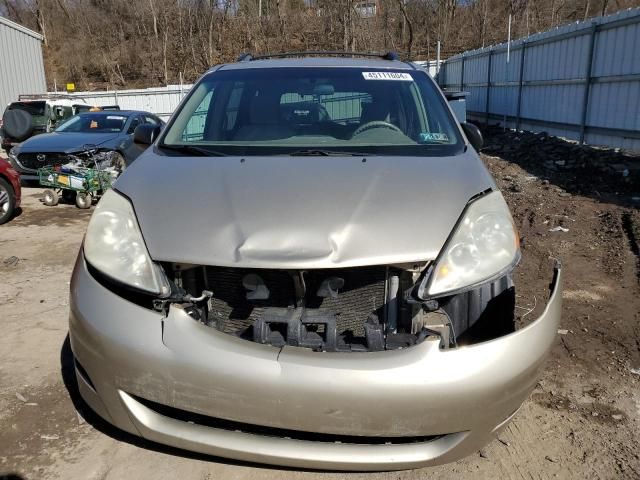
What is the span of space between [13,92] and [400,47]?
79.6 feet

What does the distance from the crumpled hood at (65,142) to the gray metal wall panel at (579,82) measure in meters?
9.34

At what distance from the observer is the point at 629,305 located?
161 inches

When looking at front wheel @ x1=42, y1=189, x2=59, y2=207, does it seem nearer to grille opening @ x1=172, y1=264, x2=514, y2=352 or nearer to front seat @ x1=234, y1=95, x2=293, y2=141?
front seat @ x1=234, y1=95, x2=293, y2=141

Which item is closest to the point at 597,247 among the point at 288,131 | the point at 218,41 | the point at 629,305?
the point at 629,305

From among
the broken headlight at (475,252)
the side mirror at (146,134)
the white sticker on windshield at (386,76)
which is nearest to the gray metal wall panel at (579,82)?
the white sticker on windshield at (386,76)

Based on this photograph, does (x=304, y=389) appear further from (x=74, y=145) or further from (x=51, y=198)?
(x=74, y=145)

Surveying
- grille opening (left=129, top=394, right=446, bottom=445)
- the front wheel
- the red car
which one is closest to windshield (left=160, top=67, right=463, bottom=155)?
grille opening (left=129, top=394, right=446, bottom=445)

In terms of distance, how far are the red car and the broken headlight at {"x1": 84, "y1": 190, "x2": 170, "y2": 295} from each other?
6.06m

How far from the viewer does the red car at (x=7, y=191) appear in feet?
24.1

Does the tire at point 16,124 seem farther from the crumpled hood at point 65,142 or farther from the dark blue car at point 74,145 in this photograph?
the crumpled hood at point 65,142

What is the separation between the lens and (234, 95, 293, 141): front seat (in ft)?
10.2

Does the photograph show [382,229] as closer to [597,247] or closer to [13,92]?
[597,247]

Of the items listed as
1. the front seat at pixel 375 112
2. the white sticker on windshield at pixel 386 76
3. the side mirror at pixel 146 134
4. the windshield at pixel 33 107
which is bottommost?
the windshield at pixel 33 107

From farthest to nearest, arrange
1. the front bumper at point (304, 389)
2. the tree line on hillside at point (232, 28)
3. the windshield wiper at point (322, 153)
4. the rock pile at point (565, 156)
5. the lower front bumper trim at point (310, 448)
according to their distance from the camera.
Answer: the tree line on hillside at point (232, 28)
the rock pile at point (565, 156)
the windshield wiper at point (322, 153)
the lower front bumper trim at point (310, 448)
the front bumper at point (304, 389)
